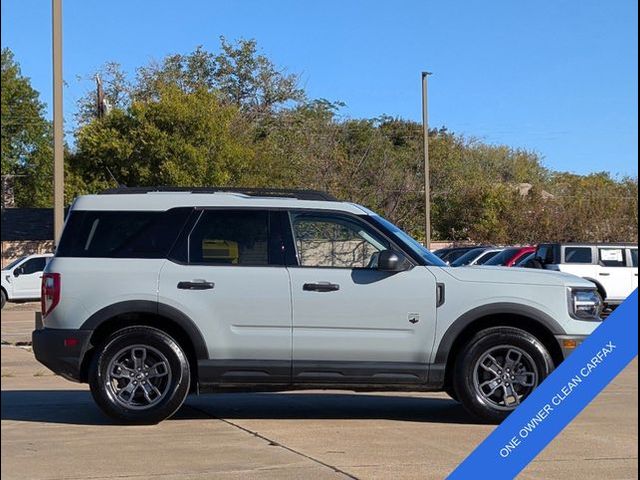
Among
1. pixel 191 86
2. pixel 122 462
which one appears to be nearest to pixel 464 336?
pixel 122 462

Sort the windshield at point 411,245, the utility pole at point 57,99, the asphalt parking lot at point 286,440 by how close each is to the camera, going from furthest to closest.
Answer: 1. the utility pole at point 57,99
2. the windshield at point 411,245
3. the asphalt parking lot at point 286,440

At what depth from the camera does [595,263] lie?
21.8 metres

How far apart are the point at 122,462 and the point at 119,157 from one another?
2713 cm

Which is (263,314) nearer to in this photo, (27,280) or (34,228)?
(27,280)

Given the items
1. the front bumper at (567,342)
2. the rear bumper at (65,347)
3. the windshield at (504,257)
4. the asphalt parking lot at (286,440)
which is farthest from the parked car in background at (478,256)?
the rear bumper at (65,347)

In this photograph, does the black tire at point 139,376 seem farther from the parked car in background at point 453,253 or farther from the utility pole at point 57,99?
the parked car in background at point 453,253

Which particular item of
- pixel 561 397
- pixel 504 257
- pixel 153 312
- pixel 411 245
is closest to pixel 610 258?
pixel 504 257

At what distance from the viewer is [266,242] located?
809 centimetres

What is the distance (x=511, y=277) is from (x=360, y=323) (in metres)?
1.39

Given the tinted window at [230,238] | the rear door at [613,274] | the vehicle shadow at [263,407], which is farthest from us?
the rear door at [613,274]

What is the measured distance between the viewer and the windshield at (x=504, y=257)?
2422cm

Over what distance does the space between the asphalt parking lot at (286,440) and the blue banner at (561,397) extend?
2.47 meters

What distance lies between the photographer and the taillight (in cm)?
788

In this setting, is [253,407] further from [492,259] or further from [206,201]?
[492,259]
